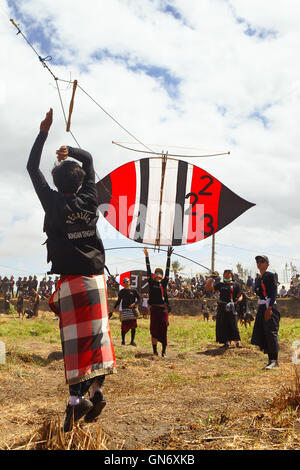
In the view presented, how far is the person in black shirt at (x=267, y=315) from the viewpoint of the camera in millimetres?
7551

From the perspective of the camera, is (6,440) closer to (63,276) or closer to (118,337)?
(63,276)

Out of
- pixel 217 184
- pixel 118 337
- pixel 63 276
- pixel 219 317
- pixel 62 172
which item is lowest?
pixel 118 337

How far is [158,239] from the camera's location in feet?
36.2

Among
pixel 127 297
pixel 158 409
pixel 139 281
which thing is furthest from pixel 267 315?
pixel 139 281

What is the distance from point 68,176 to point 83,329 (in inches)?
43.0

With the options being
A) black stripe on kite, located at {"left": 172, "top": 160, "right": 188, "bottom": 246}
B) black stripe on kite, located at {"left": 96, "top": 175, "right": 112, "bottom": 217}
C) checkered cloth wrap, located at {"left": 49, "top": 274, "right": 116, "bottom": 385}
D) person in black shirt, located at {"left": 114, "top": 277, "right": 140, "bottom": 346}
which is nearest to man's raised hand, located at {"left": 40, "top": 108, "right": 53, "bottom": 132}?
checkered cloth wrap, located at {"left": 49, "top": 274, "right": 116, "bottom": 385}

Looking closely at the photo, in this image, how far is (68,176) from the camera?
3.19 meters

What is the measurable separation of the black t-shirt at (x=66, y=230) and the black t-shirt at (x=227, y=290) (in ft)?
27.7

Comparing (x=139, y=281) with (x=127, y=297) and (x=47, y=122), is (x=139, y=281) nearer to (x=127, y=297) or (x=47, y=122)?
(x=127, y=297)

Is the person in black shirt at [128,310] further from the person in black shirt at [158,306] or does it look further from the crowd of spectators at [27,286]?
the crowd of spectators at [27,286]

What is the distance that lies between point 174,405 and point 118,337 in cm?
1087

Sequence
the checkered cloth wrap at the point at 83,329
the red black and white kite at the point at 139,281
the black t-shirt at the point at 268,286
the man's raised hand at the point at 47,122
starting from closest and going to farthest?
the checkered cloth wrap at the point at 83,329 < the man's raised hand at the point at 47,122 < the black t-shirt at the point at 268,286 < the red black and white kite at the point at 139,281

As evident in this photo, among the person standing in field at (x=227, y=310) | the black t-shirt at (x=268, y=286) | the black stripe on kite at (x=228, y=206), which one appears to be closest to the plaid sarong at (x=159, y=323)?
the person standing in field at (x=227, y=310)

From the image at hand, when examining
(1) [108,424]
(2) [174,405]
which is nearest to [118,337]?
(2) [174,405]
